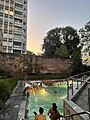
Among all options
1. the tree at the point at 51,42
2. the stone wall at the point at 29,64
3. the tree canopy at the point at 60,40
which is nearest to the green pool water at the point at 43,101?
the stone wall at the point at 29,64

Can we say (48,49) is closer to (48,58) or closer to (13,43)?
(13,43)

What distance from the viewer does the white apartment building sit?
2384 inches

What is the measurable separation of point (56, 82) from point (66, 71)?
11363 millimetres

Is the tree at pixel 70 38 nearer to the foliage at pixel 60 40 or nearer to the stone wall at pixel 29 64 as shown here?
the foliage at pixel 60 40

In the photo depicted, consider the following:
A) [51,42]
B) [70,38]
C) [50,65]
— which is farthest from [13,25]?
[50,65]

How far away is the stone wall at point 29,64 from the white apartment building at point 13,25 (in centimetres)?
2256

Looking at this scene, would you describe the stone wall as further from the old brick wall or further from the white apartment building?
the white apartment building

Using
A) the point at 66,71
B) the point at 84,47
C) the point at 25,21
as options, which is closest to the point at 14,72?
the point at 66,71

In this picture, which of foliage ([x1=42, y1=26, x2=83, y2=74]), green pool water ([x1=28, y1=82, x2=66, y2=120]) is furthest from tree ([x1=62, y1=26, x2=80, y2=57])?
green pool water ([x1=28, y1=82, x2=66, y2=120])

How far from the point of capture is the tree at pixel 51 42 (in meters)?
61.0

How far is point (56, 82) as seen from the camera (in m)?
29.2

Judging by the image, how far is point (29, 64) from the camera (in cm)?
3697

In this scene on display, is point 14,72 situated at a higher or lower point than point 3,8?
lower

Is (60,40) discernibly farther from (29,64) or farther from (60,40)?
(29,64)
